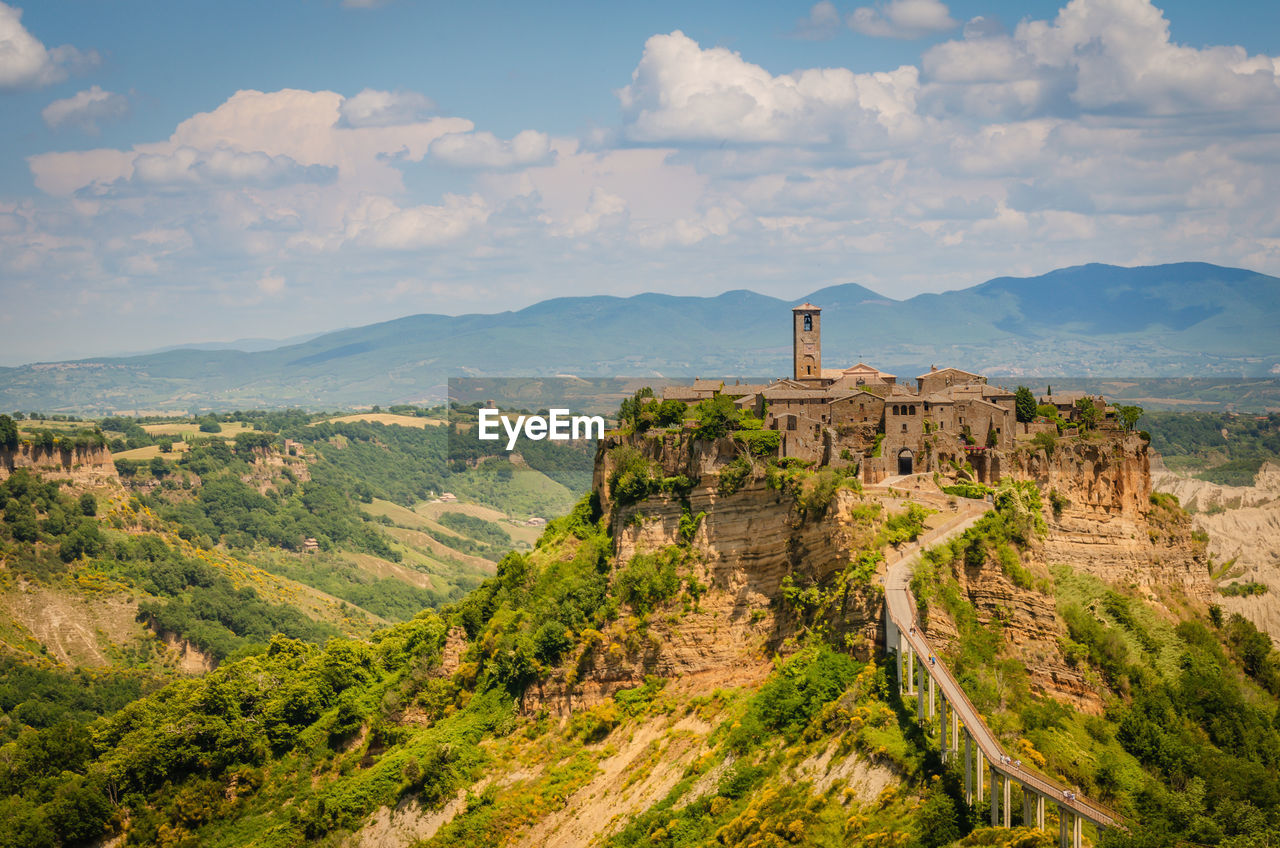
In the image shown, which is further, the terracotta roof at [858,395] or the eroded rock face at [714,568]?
the terracotta roof at [858,395]

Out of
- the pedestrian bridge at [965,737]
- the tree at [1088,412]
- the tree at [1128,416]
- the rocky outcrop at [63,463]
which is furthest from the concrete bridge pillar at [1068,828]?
the rocky outcrop at [63,463]

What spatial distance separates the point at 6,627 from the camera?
104438mm

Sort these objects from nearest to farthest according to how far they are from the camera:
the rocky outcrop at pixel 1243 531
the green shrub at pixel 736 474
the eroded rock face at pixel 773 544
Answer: the eroded rock face at pixel 773 544
the green shrub at pixel 736 474
the rocky outcrop at pixel 1243 531

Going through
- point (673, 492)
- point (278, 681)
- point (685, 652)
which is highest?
point (673, 492)

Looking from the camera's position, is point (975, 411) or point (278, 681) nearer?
point (975, 411)

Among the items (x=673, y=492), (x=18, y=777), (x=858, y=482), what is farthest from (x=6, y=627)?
(x=858, y=482)

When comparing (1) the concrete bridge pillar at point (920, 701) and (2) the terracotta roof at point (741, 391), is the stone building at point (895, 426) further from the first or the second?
(1) the concrete bridge pillar at point (920, 701)

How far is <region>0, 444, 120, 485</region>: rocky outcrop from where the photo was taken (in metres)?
128

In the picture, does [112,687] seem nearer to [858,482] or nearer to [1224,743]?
[858,482]

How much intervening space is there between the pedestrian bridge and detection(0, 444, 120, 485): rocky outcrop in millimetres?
107616

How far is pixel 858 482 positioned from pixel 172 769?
1444 inches

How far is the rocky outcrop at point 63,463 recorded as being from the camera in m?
128

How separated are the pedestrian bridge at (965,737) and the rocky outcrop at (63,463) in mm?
107616

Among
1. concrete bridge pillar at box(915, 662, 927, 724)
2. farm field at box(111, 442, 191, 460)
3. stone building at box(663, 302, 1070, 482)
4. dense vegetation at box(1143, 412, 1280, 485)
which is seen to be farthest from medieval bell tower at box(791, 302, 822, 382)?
farm field at box(111, 442, 191, 460)
